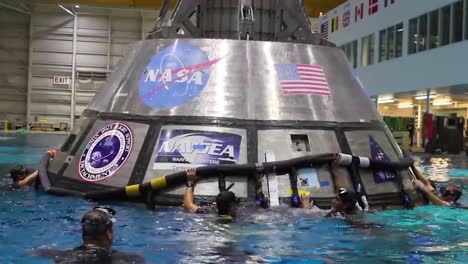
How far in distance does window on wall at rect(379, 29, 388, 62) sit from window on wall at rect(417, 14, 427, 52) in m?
3.49

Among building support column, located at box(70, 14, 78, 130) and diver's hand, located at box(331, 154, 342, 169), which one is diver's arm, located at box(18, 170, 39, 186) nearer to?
diver's hand, located at box(331, 154, 342, 169)

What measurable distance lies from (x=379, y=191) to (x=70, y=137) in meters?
4.46

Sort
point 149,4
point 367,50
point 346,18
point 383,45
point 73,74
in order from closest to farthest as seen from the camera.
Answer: point 383,45
point 367,50
point 346,18
point 149,4
point 73,74

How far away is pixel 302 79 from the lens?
27.9 feet

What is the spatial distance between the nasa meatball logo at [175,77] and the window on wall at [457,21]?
1738 centimetres

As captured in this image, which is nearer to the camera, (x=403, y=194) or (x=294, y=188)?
(x=294, y=188)

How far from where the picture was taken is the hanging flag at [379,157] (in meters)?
8.05

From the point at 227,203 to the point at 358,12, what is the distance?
2891 cm

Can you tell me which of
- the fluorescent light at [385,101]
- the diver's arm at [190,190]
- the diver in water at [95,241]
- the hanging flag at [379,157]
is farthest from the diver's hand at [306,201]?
the fluorescent light at [385,101]

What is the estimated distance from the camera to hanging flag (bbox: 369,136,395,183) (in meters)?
8.05

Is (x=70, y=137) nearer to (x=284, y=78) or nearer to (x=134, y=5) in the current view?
(x=284, y=78)

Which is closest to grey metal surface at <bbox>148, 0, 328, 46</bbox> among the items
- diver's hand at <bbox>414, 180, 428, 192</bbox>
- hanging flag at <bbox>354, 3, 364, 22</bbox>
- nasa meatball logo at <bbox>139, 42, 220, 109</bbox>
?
nasa meatball logo at <bbox>139, 42, 220, 109</bbox>

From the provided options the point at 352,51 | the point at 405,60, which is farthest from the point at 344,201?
the point at 352,51

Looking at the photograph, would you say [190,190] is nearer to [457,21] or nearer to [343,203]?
[343,203]
